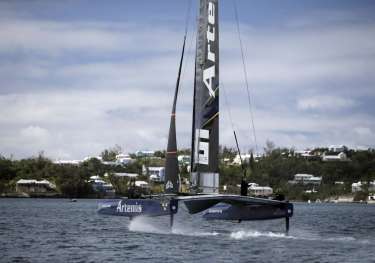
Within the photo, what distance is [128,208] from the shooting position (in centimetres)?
3803

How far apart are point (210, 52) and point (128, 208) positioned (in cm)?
798

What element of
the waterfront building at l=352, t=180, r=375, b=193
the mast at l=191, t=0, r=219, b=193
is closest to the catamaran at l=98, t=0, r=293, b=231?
the mast at l=191, t=0, r=219, b=193

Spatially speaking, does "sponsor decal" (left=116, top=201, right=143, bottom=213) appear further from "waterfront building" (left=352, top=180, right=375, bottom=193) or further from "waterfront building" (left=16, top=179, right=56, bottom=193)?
"waterfront building" (left=352, top=180, right=375, bottom=193)

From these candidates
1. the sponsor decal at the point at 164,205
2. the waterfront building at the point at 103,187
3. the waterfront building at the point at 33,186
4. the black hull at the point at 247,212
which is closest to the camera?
the sponsor decal at the point at 164,205

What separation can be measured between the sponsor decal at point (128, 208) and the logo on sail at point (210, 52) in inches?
239

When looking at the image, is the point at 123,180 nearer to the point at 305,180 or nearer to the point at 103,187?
the point at 103,187

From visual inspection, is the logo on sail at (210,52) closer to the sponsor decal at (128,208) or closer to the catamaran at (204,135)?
the catamaran at (204,135)

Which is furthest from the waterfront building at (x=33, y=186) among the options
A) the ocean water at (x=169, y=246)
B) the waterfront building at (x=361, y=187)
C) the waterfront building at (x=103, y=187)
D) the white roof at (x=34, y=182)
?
the ocean water at (x=169, y=246)

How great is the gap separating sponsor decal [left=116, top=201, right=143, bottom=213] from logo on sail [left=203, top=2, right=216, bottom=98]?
19.9 feet

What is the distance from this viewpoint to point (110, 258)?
2859cm

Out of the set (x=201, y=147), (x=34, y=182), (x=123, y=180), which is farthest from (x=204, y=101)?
(x=123, y=180)

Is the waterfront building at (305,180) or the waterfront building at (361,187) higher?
the waterfront building at (305,180)

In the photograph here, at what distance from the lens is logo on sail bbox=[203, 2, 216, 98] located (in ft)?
121

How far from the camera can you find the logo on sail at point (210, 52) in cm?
3675
